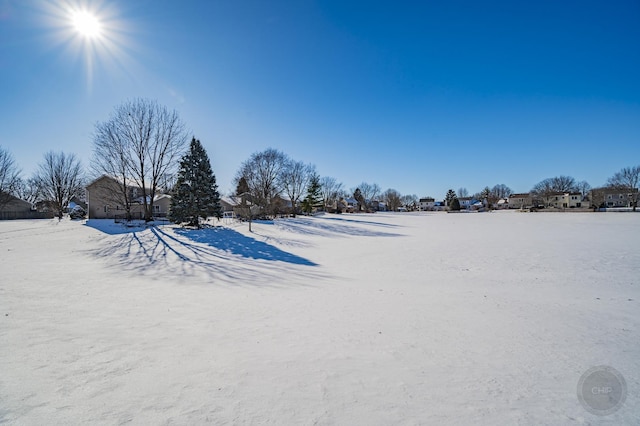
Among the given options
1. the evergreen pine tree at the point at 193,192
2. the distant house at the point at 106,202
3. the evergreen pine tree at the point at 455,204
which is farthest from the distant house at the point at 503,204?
the distant house at the point at 106,202

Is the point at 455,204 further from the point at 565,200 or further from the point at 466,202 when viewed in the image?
the point at 466,202

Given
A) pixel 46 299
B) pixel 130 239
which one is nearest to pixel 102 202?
pixel 130 239

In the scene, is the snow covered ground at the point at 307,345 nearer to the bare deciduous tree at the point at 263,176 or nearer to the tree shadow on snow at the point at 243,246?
the tree shadow on snow at the point at 243,246

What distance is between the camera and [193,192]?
84.1 ft

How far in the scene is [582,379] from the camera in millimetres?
3730

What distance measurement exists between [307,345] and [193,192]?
81.5 ft

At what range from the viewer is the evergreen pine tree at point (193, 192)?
2529 cm

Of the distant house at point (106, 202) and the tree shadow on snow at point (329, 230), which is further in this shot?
the distant house at point (106, 202)

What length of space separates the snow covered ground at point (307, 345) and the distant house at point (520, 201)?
111 meters

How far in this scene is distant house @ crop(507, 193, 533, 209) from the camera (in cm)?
9854

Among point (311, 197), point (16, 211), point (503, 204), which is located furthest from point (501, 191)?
point (16, 211)

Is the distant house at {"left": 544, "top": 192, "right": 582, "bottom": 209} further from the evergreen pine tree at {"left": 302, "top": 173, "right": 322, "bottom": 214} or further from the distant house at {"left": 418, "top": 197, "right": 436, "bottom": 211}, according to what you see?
the evergreen pine tree at {"left": 302, "top": 173, "right": 322, "bottom": 214}

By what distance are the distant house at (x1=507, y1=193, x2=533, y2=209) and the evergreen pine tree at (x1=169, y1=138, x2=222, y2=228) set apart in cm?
11379

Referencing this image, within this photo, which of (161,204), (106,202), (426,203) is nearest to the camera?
(106,202)
